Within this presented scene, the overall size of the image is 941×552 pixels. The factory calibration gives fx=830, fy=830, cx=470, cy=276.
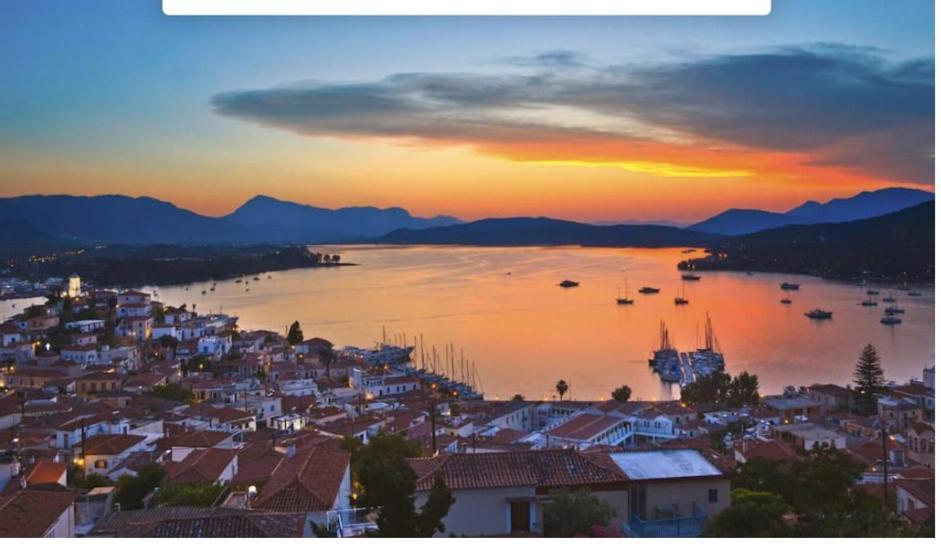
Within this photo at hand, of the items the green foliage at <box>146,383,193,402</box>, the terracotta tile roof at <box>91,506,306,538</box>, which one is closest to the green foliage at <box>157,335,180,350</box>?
the green foliage at <box>146,383,193,402</box>

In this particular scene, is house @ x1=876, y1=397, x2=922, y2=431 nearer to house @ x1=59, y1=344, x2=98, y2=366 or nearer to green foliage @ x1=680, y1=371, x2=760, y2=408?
green foliage @ x1=680, y1=371, x2=760, y2=408

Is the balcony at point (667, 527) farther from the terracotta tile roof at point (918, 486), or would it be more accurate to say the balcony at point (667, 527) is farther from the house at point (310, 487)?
the terracotta tile roof at point (918, 486)

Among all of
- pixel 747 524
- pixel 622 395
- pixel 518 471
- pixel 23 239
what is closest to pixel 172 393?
pixel 622 395

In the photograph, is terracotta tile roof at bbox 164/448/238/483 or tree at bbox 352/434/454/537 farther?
terracotta tile roof at bbox 164/448/238/483

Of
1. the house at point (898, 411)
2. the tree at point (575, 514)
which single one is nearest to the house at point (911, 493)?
the tree at point (575, 514)
